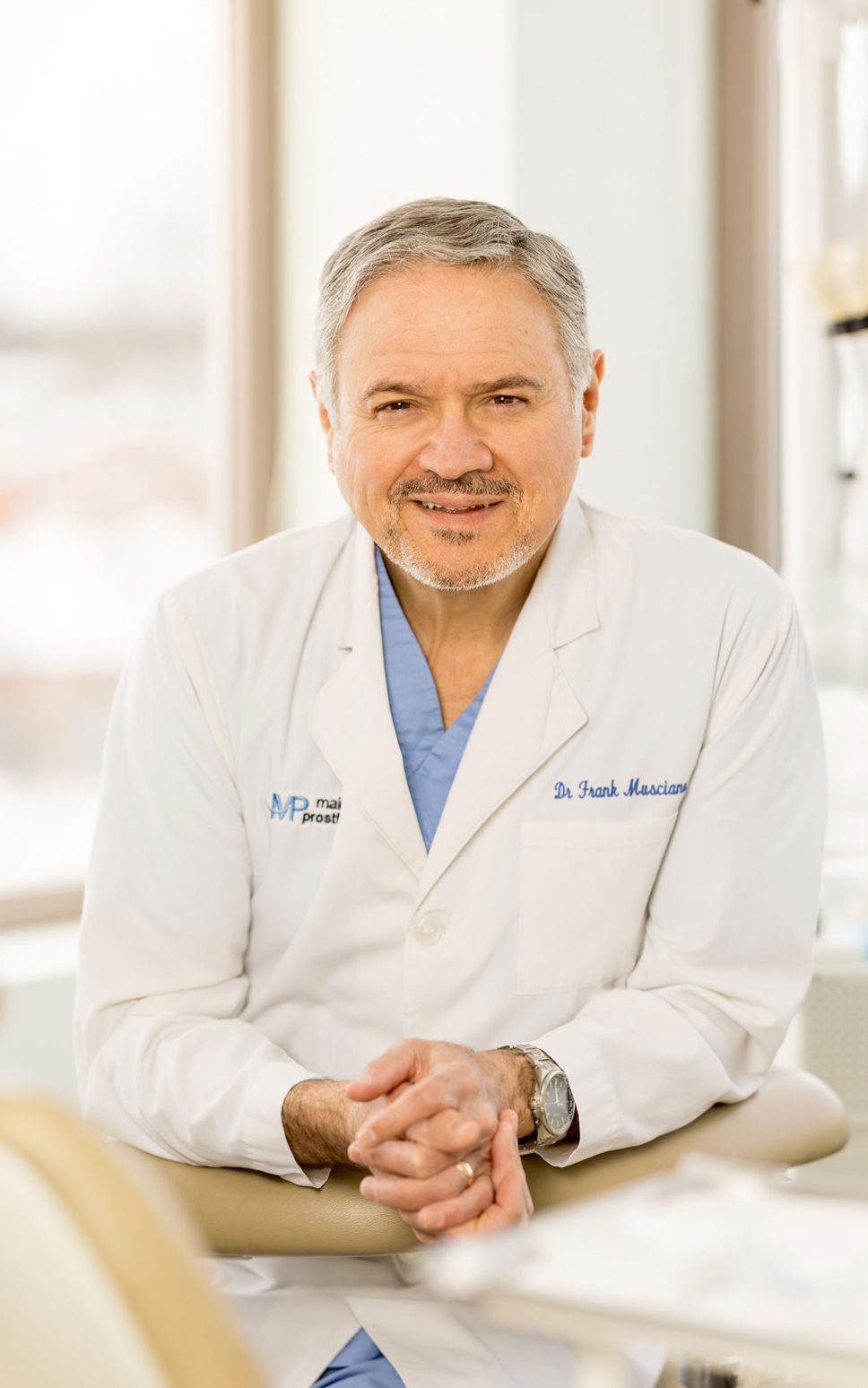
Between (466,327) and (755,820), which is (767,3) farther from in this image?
(755,820)

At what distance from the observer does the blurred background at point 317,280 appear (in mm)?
2400

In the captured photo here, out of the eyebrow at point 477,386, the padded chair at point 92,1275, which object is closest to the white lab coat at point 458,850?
the eyebrow at point 477,386

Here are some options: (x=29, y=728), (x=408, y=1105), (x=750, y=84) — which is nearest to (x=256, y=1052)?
(x=408, y=1105)

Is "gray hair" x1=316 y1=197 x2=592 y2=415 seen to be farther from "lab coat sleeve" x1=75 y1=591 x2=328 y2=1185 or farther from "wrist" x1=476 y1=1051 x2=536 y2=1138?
"wrist" x1=476 y1=1051 x2=536 y2=1138

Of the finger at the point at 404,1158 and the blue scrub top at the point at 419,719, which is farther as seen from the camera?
the blue scrub top at the point at 419,719

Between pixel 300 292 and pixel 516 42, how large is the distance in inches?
22.5

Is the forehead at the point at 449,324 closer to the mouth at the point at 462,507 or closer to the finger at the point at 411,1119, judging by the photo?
the mouth at the point at 462,507

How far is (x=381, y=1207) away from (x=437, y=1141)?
0.29 feet

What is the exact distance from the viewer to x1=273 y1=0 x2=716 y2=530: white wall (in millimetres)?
2387

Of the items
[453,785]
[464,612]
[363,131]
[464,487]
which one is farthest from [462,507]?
[363,131]

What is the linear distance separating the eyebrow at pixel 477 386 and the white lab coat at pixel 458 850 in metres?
0.23

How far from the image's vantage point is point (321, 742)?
1.49 m

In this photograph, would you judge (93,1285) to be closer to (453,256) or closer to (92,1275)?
(92,1275)

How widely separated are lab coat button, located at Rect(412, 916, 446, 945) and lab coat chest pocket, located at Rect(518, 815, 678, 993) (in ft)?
0.25
